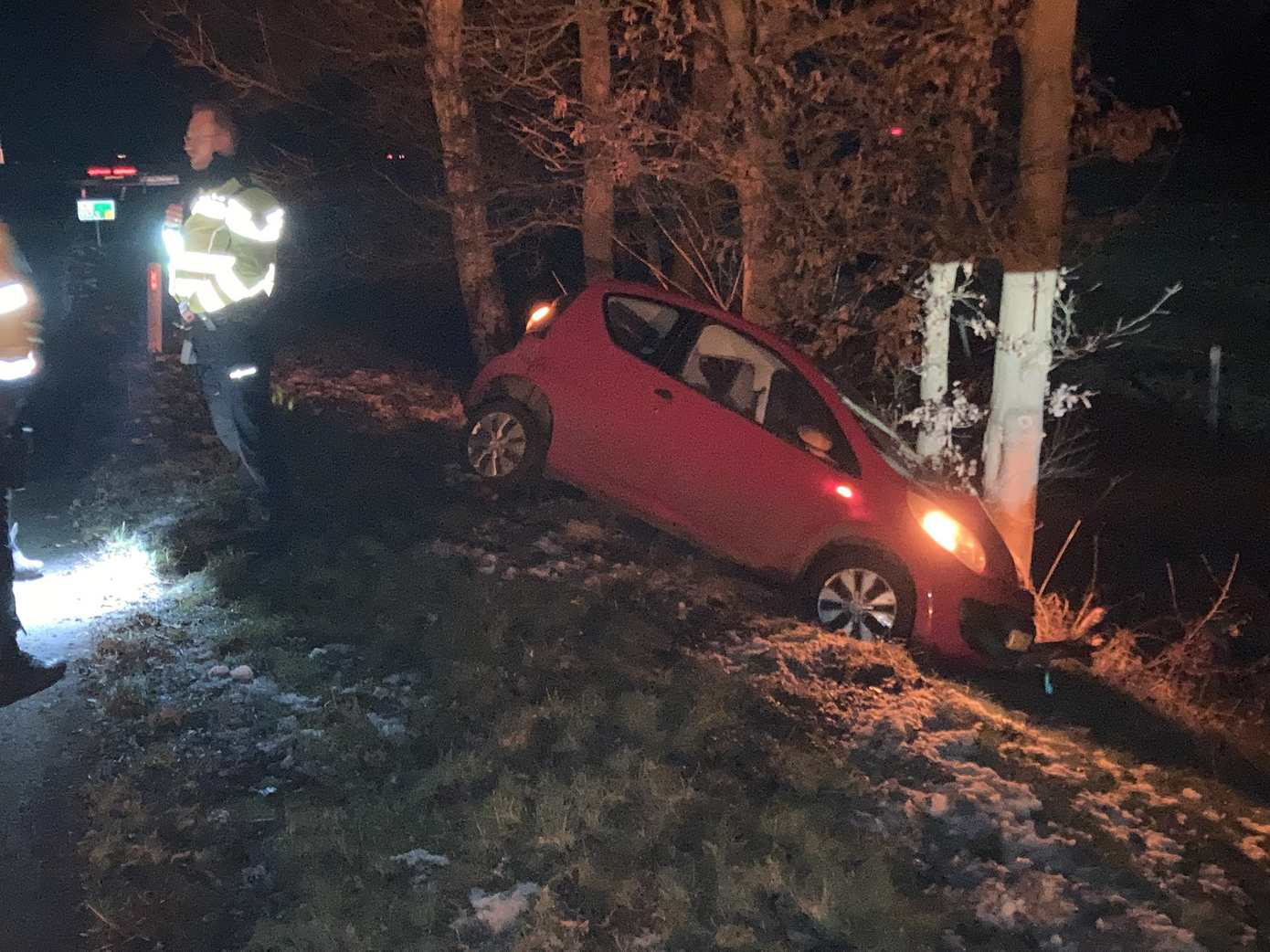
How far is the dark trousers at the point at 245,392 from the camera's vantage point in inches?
263

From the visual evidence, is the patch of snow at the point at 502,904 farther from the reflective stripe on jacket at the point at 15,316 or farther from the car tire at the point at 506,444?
the car tire at the point at 506,444

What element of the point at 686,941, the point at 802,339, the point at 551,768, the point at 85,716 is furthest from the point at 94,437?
the point at 686,941

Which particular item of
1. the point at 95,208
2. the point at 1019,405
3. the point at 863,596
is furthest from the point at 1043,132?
the point at 95,208

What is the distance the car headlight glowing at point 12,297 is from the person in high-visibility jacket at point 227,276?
1438 millimetres

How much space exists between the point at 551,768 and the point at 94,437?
6.29m

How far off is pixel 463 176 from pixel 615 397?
4.89 meters

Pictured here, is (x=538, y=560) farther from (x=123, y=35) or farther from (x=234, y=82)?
(x=123, y=35)

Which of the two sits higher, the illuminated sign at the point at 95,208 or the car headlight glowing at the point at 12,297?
the illuminated sign at the point at 95,208

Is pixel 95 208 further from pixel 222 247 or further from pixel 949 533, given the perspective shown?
pixel 949 533

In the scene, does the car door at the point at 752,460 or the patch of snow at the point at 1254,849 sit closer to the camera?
the patch of snow at the point at 1254,849

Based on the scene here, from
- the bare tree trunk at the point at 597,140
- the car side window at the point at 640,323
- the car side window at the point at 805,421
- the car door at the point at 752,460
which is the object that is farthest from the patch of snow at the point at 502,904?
the bare tree trunk at the point at 597,140

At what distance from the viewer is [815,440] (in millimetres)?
6754

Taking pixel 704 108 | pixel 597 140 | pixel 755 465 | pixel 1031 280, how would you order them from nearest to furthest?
pixel 755 465 → pixel 1031 280 → pixel 704 108 → pixel 597 140

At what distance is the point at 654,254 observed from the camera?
463 inches
